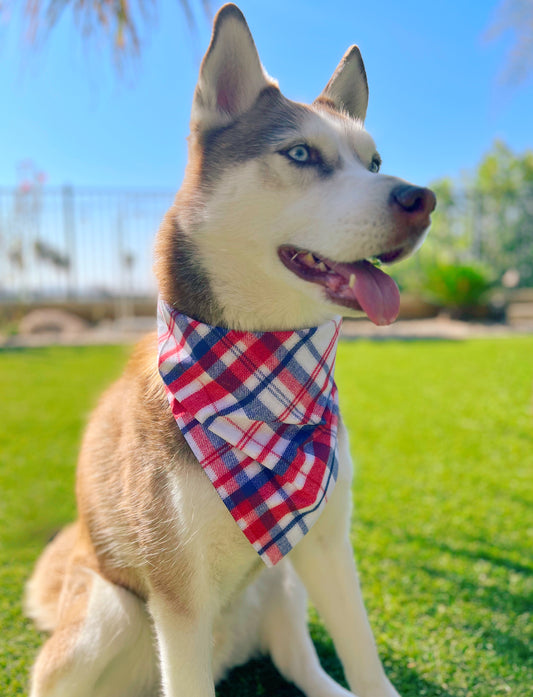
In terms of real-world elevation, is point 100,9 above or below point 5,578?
above

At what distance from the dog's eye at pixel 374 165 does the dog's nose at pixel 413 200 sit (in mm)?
327

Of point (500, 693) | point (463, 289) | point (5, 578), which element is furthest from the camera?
point (463, 289)

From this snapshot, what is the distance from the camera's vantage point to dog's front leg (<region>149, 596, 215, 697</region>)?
134 cm

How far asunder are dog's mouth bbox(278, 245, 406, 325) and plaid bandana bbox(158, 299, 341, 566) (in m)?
0.20

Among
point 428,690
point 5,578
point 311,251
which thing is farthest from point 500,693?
point 5,578

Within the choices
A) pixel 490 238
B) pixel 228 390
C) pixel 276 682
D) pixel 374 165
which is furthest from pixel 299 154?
pixel 490 238

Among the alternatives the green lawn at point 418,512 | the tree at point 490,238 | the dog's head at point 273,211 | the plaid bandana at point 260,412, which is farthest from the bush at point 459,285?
the plaid bandana at point 260,412

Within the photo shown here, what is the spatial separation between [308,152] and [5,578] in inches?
86.4

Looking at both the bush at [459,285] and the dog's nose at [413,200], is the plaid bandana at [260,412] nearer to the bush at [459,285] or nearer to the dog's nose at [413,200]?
the dog's nose at [413,200]

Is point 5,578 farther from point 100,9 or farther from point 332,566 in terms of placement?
point 100,9

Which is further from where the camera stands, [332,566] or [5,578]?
[5,578]

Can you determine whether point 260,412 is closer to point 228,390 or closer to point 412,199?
point 228,390

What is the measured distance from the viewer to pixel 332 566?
1.56 meters

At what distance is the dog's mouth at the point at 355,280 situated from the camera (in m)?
1.27
